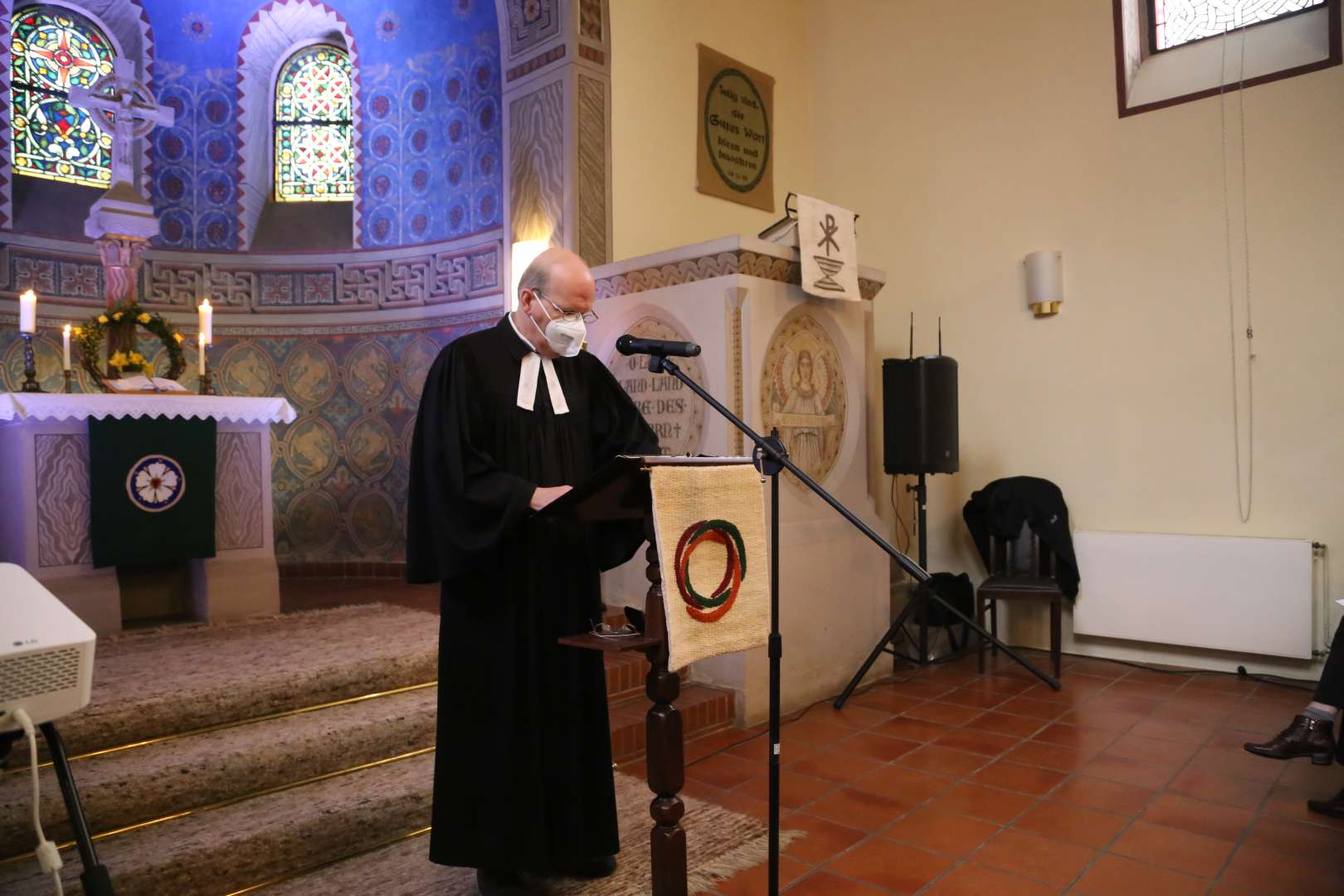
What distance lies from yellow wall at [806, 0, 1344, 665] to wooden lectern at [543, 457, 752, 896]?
3.96m

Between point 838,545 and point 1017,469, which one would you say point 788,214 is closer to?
point 838,545

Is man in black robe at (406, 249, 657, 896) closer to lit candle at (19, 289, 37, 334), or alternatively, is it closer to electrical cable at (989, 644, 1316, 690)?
lit candle at (19, 289, 37, 334)

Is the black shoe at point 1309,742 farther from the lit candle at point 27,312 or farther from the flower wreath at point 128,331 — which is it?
the lit candle at point 27,312

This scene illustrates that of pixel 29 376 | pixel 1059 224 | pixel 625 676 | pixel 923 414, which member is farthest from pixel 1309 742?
pixel 29 376

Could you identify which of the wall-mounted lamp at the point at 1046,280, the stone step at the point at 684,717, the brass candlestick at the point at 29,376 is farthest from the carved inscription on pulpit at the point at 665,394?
the brass candlestick at the point at 29,376

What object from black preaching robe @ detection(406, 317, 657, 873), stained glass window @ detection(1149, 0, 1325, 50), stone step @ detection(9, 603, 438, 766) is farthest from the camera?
stained glass window @ detection(1149, 0, 1325, 50)

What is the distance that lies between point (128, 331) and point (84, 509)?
0.94 metres

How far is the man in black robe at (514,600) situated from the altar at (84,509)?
2445 mm

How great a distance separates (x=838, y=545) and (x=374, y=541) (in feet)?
11.4

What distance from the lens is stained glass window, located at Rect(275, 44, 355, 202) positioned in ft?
22.0

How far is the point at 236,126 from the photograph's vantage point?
6.53 meters

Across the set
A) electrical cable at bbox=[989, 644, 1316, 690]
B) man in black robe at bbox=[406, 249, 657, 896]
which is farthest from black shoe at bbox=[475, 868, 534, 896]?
electrical cable at bbox=[989, 644, 1316, 690]

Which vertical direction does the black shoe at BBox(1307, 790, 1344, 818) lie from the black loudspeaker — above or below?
below

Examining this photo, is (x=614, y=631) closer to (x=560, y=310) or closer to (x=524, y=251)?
(x=560, y=310)
